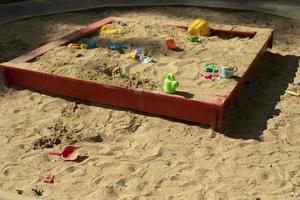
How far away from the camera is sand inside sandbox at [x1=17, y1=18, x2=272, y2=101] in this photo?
13.4 ft

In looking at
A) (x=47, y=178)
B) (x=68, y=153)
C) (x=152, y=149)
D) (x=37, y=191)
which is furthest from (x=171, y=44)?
(x=37, y=191)

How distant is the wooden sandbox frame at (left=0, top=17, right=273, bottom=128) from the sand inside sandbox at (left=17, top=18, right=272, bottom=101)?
72mm

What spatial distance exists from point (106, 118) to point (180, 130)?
2.00 feet

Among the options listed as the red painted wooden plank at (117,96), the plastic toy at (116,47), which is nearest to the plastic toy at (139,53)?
the plastic toy at (116,47)

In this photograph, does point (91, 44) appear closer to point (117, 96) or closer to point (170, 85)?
point (117, 96)

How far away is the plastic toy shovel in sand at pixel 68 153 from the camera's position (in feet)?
11.1

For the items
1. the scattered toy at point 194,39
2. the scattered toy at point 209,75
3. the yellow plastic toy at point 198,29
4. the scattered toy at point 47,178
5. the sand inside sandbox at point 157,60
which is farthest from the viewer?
the yellow plastic toy at point 198,29

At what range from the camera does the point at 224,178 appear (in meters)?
3.16

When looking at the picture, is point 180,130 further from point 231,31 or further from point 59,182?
point 231,31

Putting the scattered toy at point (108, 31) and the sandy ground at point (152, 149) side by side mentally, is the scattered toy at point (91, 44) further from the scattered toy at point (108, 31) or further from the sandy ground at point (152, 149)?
the sandy ground at point (152, 149)

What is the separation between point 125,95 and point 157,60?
773 millimetres

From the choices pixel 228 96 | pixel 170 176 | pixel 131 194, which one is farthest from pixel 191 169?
pixel 228 96

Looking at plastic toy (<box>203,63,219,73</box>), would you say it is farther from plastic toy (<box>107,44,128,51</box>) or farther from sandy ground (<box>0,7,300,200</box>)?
plastic toy (<box>107,44,128,51</box>)

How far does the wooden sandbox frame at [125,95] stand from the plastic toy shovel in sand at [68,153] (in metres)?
0.72
